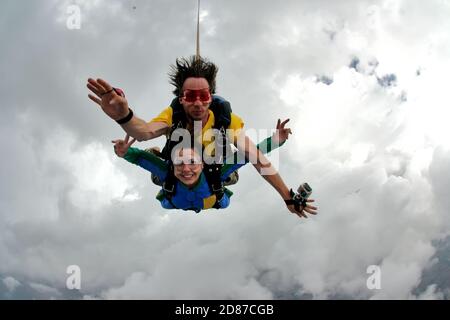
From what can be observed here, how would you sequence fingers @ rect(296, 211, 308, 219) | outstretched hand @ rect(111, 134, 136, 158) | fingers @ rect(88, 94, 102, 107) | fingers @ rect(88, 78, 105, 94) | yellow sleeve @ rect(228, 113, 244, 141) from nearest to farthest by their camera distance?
1. fingers @ rect(88, 78, 105, 94)
2. fingers @ rect(88, 94, 102, 107)
3. yellow sleeve @ rect(228, 113, 244, 141)
4. outstretched hand @ rect(111, 134, 136, 158)
5. fingers @ rect(296, 211, 308, 219)

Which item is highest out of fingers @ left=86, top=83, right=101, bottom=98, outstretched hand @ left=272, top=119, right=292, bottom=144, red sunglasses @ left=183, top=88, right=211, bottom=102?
red sunglasses @ left=183, top=88, right=211, bottom=102

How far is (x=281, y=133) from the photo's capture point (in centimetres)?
585

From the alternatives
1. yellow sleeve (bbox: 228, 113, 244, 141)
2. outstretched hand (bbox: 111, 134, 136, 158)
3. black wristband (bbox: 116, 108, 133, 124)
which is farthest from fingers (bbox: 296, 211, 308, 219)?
black wristband (bbox: 116, 108, 133, 124)

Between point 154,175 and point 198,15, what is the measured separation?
252 cm

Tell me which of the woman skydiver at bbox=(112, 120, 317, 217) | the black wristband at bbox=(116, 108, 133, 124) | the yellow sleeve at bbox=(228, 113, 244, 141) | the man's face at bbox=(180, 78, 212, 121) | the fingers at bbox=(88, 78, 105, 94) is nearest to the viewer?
the fingers at bbox=(88, 78, 105, 94)

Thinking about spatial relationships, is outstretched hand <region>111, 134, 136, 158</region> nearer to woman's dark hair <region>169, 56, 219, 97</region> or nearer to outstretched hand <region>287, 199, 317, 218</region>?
woman's dark hair <region>169, 56, 219, 97</region>

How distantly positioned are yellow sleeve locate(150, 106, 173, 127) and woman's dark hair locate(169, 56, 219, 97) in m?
0.33

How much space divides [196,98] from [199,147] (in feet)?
2.18

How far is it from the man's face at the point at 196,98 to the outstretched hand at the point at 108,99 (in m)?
1.05

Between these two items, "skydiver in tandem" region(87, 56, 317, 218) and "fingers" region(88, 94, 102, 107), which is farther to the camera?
"skydiver in tandem" region(87, 56, 317, 218)

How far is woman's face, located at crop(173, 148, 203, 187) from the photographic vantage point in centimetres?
525

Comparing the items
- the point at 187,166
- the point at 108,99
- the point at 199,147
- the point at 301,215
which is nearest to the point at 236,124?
the point at 199,147
